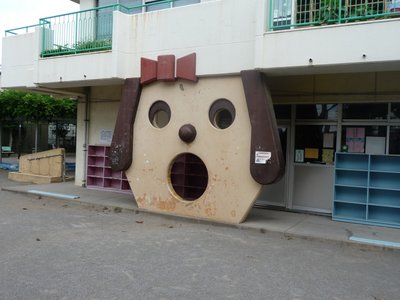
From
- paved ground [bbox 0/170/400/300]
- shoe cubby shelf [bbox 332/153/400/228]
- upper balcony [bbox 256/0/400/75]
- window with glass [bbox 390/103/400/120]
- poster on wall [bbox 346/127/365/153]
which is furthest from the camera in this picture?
poster on wall [bbox 346/127/365/153]

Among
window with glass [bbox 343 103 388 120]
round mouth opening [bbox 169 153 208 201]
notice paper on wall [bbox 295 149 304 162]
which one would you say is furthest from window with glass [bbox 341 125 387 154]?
round mouth opening [bbox 169 153 208 201]

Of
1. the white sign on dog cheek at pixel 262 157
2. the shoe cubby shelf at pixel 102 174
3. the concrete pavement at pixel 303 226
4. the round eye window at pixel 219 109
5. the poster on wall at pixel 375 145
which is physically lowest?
the concrete pavement at pixel 303 226

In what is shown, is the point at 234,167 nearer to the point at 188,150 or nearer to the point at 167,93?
the point at 188,150

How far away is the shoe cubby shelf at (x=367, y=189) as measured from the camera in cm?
855

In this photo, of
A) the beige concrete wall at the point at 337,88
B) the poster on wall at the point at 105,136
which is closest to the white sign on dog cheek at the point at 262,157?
the beige concrete wall at the point at 337,88

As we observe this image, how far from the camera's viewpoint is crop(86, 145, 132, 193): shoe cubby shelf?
12445 millimetres

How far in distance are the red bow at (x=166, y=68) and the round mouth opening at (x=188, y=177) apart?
1980mm

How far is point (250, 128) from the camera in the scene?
8234 mm

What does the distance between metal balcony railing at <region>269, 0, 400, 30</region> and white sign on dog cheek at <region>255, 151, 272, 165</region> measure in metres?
2.36

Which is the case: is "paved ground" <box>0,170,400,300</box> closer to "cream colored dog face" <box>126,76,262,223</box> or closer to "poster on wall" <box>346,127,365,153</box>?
"cream colored dog face" <box>126,76,262,223</box>

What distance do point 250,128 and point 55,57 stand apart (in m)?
5.98

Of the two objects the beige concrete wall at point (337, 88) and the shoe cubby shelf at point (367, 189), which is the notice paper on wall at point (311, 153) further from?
the beige concrete wall at point (337, 88)

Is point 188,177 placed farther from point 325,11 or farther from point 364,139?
point 325,11

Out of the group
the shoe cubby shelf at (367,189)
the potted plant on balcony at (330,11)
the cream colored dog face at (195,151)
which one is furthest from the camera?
the shoe cubby shelf at (367,189)
